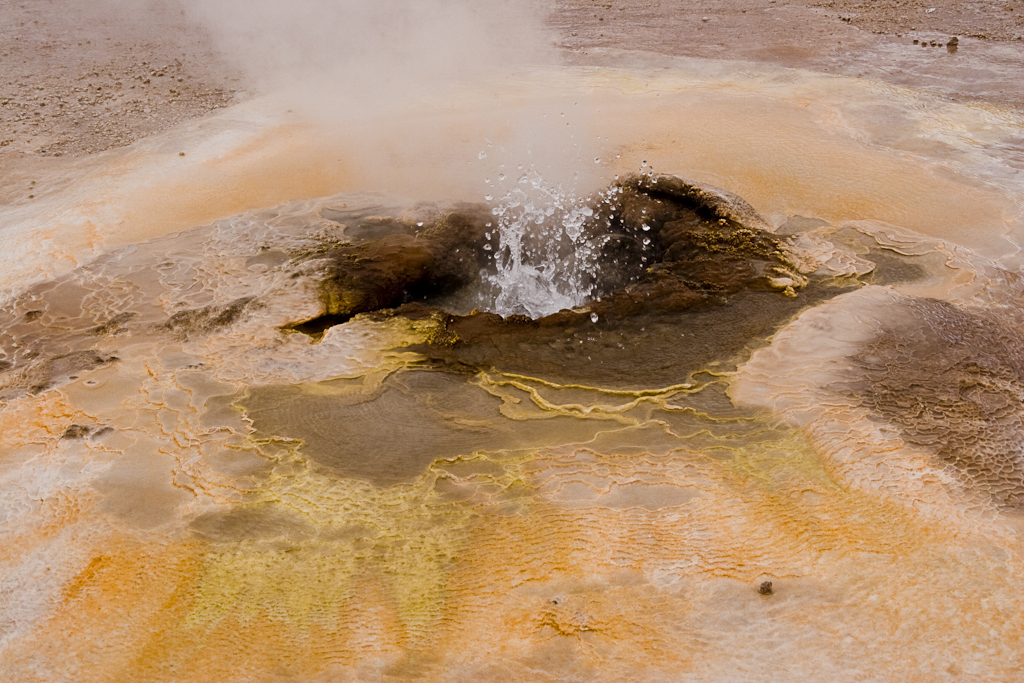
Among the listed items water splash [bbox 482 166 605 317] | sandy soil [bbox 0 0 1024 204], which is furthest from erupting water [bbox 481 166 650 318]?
sandy soil [bbox 0 0 1024 204]

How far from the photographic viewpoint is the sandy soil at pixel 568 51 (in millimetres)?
6410

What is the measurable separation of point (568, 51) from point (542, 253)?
4.55 metres

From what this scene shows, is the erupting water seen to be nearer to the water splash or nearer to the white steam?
the water splash

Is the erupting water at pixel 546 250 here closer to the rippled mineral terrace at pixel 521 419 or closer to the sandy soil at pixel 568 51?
the rippled mineral terrace at pixel 521 419

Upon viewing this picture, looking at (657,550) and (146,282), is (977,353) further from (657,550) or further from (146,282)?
(146,282)

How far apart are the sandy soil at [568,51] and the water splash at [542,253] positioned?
348 centimetres

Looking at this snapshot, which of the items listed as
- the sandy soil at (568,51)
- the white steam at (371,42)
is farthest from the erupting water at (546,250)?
the sandy soil at (568,51)

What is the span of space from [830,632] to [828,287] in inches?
83.4

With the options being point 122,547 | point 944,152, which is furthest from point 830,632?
point 944,152

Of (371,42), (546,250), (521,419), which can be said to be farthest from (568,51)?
(521,419)

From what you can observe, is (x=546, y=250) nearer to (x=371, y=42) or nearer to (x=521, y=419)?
(x=521, y=419)

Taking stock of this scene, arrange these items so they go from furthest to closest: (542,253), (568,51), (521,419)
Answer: (568,51) → (542,253) → (521,419)

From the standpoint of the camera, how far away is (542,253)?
4.50 metres

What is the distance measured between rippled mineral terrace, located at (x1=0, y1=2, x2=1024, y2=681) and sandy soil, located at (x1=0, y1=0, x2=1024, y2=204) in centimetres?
123
